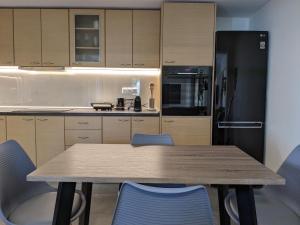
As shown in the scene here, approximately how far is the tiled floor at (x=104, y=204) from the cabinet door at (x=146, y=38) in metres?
1.64

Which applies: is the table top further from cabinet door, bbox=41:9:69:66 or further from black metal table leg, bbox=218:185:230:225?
cabinet door, bbox=41:9:69:66

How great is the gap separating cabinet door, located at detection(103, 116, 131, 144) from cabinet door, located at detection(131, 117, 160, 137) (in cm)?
9

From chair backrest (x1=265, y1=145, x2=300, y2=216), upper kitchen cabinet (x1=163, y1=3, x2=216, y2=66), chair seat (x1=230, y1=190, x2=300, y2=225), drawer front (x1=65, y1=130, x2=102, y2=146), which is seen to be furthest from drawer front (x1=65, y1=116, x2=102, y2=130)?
chair backrest (x1=265, y1=145, x2=300, y2=216)

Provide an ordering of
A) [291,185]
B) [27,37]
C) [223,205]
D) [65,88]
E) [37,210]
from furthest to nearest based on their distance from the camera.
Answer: [65,88], [27,37], [223,205], [291,185], [37,210]

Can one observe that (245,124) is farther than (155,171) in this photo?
Yes

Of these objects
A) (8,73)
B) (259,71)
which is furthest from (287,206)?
(8,73)

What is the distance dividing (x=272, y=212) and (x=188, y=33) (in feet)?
7.81

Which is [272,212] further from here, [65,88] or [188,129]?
[65,88]

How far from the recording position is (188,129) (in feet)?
11.5

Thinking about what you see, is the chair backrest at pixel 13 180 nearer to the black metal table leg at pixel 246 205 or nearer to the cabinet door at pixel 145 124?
the black metal table leg at pixel 246 205

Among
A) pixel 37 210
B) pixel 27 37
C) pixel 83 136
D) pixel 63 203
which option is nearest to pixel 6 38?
pixel 27 37

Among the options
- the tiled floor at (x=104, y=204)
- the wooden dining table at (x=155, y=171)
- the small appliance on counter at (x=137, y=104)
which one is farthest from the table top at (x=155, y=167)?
the small appliance on counter at (x=137, y=104)

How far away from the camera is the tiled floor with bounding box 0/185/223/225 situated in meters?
2.64

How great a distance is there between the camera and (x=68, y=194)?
5.05ft
